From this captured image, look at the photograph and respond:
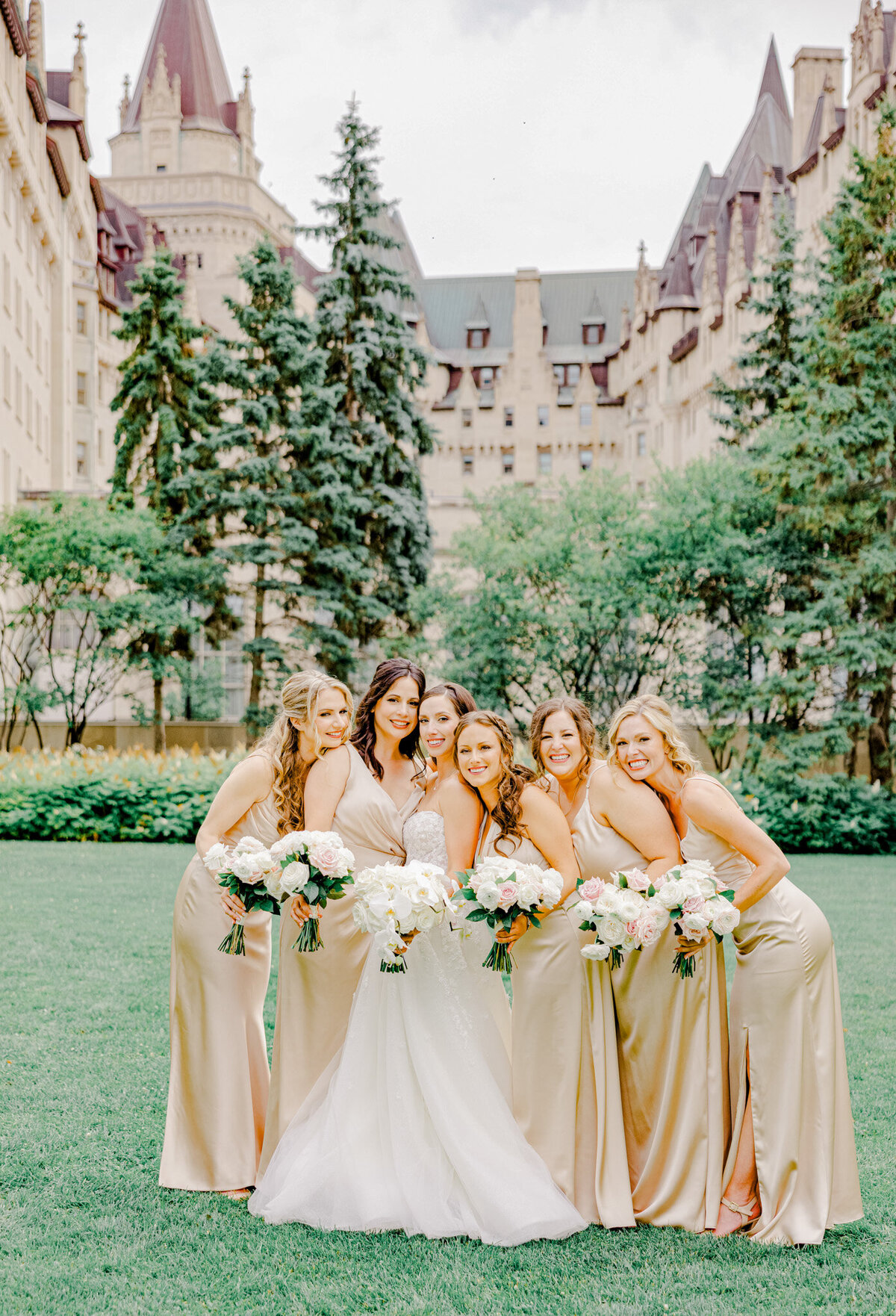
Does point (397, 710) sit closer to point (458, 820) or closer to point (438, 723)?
point (438, 723)

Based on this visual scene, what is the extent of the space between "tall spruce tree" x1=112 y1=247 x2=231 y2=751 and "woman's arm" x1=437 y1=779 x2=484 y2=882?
24748mm

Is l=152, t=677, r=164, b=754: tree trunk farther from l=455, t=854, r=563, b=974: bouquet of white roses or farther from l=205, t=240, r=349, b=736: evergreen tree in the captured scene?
l=455, t=854, r=563, b=974: bouquet of white roses

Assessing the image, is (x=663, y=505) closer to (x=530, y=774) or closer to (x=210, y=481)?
(x=210, y=481)

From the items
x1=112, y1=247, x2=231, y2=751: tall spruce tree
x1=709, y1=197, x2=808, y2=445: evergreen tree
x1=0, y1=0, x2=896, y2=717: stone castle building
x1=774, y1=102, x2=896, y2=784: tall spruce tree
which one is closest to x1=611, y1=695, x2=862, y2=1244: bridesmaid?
x1=774, y1=102, x2=896, y2=784: tall spruce tree

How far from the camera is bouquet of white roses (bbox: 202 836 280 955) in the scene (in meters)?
5.20

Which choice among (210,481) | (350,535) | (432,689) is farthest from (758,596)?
(432,689)

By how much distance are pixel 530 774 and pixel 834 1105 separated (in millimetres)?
1909

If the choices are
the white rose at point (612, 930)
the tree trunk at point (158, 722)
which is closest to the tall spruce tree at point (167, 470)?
the tree trunk at point (158, 722)

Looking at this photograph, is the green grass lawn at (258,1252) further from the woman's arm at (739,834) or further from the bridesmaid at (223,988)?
the woman's arm at (739,834)

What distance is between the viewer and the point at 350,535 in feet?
99.7

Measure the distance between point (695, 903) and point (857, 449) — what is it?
810 inches

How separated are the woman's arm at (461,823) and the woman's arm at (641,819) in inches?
22.7

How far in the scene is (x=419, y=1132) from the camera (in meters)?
5.23

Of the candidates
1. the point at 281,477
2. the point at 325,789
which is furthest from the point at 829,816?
the point at 325,789
